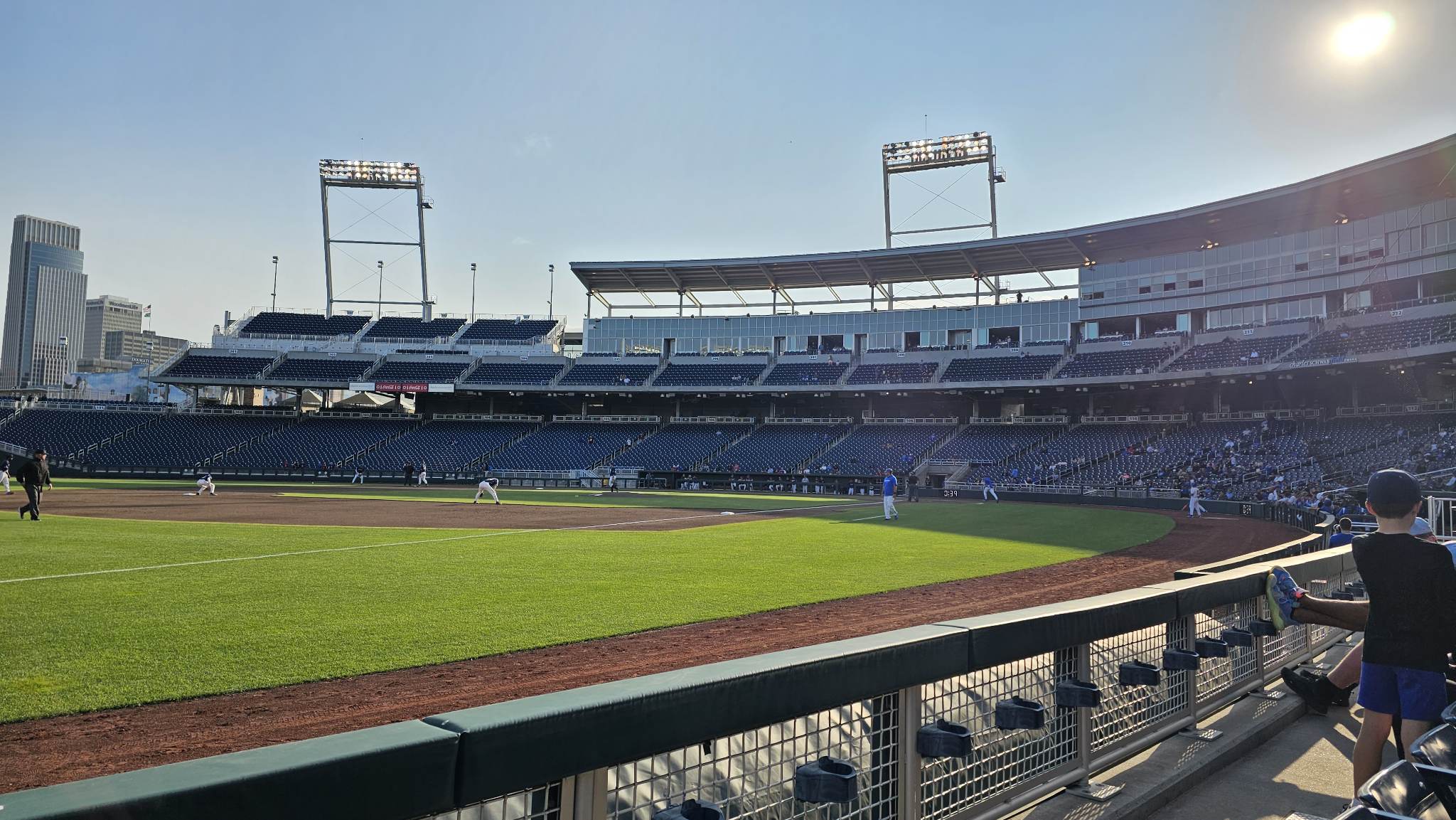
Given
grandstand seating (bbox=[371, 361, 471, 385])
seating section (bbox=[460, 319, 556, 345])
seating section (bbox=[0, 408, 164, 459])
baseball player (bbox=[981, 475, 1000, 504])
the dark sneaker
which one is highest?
seating section (bbox=[460, 319, 556, 345])

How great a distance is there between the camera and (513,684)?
699cm

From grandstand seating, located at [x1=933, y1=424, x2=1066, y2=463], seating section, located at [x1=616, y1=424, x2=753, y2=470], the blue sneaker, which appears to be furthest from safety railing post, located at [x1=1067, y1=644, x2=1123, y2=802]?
seating section, located at [x1=616, y1=424, x2=753, y2=470]

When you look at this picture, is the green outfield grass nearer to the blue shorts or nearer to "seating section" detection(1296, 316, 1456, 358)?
the blue shorts

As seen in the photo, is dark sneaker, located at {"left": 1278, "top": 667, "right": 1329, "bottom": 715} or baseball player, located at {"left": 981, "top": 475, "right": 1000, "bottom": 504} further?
baseball player, located at {"left": 981, "top": 475, "right": 1000, "bottom": 504}

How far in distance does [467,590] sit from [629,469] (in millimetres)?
44633

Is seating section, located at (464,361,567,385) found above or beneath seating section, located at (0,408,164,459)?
above

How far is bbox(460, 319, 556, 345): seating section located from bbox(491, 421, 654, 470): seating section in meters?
9.19

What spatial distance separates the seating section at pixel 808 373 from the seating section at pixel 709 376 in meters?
1.37

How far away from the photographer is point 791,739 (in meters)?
3.18

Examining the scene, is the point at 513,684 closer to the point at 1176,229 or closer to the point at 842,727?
the point at 842,727

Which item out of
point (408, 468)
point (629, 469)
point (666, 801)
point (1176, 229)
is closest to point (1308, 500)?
point (1176, 229)

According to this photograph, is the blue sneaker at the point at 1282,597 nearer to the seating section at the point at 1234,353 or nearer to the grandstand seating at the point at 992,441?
the seating section at the point at 1234,353

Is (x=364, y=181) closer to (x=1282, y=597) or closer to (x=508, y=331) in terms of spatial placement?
(x=508, y=331)

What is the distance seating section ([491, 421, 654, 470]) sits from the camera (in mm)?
58312
